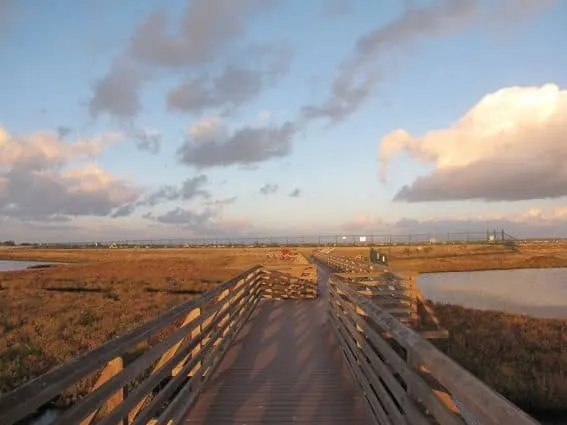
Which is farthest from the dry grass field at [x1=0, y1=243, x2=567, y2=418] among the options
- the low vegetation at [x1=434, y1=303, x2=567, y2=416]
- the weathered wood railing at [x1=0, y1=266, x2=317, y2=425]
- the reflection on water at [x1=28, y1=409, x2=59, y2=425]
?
the weathered wood railing at [x1=0, y1=266, x2=317, y2=425]

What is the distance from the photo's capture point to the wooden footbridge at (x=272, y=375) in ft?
9.48

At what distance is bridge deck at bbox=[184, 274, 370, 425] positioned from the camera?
236 inches

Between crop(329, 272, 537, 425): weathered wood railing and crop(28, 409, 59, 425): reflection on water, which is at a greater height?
crop(329, 272, 537, 425): weathered wood railing

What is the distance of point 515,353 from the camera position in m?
14.8

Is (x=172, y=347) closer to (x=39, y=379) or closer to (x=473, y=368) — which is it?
(x=39, y=379)

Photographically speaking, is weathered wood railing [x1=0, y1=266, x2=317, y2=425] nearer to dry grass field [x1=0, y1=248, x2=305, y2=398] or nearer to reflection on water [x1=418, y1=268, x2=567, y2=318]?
dry grass field [x1=0, y1=248, x2=305, y2=398]

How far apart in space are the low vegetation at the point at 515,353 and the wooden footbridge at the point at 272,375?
2274 millimetres

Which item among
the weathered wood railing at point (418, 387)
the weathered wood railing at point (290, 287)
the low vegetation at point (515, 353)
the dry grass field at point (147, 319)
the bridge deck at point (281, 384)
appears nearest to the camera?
the weathered wood railing at point (418, 387)

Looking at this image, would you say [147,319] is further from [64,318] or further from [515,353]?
[515,353]

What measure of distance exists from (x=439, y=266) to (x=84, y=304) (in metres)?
47.7

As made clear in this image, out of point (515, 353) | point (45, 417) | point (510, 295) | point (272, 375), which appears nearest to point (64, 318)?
point (45, 417)

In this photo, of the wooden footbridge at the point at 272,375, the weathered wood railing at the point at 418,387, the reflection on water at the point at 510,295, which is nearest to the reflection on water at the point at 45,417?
the wooden footbridge at the point at 272,375

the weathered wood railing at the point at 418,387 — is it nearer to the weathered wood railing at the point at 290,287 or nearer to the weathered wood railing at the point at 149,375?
the weathered wood railing at the point at 149,375

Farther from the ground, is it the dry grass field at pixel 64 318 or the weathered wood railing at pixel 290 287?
the weathered wood railing at pixel 290 287
